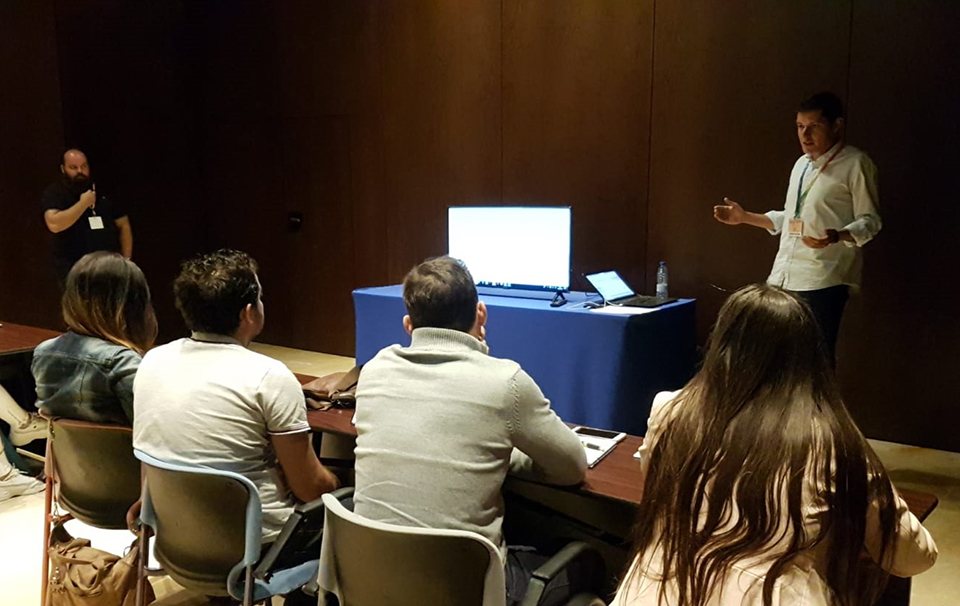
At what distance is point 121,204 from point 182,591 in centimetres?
459

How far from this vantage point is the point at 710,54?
13.5 feet

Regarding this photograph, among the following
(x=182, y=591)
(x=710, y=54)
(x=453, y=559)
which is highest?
(x=710, y=54)

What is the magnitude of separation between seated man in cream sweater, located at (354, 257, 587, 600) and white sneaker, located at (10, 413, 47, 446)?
2447mm

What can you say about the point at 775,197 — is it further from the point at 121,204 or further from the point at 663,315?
the point at 121,204

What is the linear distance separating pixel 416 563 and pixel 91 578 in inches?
46.5

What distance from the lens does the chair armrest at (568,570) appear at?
1.42 metres

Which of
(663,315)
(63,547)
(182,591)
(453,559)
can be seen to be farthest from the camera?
(663,315)

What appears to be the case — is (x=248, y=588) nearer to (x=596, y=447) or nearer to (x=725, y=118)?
(x=596, y=447)

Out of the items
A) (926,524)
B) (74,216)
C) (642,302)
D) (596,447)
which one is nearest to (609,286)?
(642,302)

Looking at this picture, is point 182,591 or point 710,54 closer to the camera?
point 182,591

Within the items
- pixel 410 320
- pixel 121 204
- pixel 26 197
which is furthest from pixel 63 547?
pixel 121 204

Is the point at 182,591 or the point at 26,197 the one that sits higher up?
the point at 26,197

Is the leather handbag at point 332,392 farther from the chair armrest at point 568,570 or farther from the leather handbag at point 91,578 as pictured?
the chair armrest at point 568,570

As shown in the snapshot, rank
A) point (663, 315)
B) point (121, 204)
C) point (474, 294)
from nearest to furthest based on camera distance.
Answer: point (474, 294) < point (663, 315) < point (121, 204)
